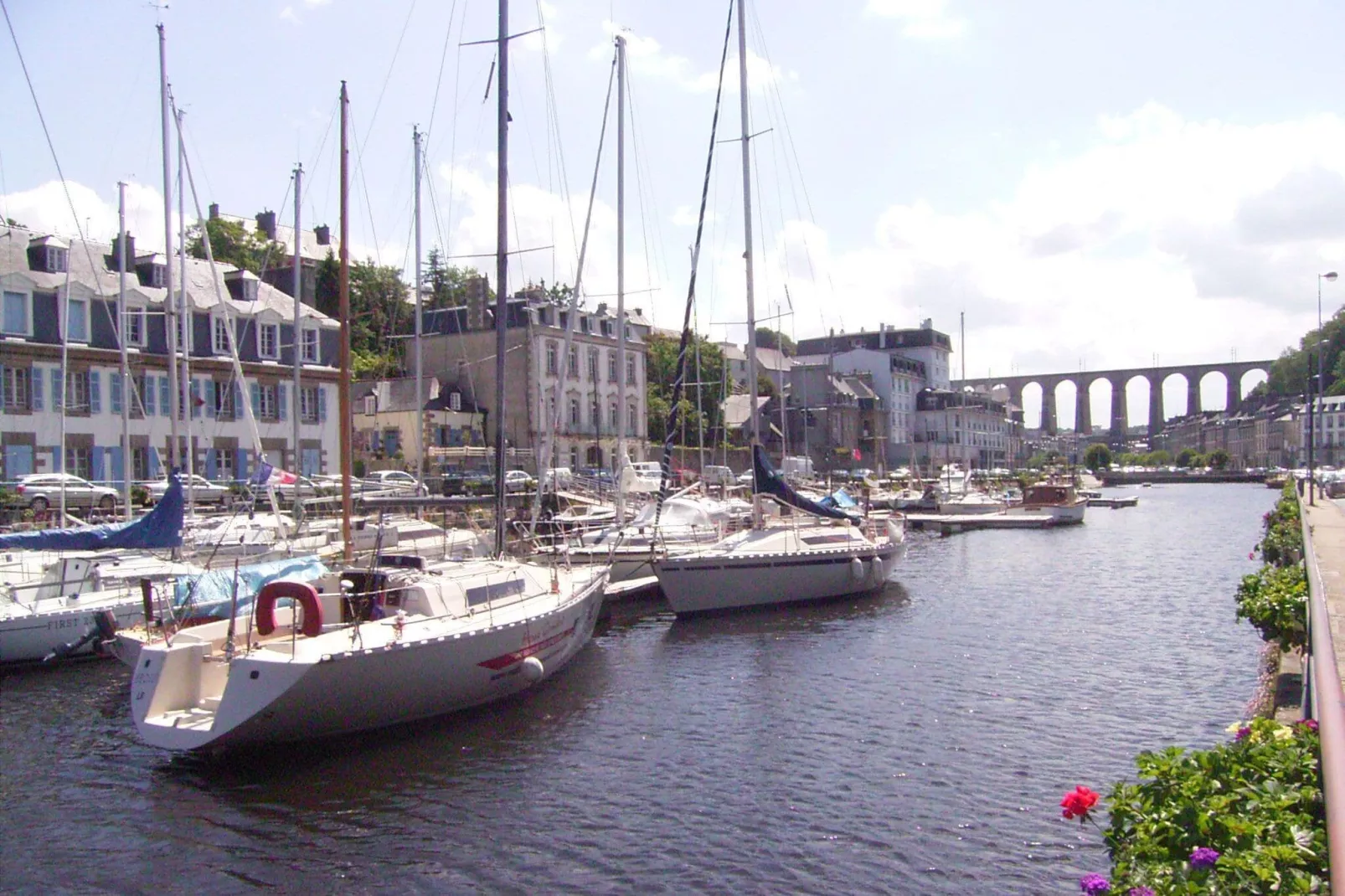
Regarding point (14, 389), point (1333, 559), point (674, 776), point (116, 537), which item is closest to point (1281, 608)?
point (674, 776)

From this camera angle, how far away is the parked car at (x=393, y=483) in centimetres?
4688

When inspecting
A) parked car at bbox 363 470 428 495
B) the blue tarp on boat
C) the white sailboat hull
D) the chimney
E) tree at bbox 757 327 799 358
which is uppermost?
the chimney

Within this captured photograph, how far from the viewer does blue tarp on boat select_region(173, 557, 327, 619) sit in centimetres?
2211

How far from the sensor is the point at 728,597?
31.5 meters

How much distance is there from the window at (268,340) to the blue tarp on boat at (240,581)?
35.5 m

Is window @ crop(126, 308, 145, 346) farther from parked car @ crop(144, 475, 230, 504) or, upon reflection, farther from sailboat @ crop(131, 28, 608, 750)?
sailboat @ crop(131, 28, 608, 750)

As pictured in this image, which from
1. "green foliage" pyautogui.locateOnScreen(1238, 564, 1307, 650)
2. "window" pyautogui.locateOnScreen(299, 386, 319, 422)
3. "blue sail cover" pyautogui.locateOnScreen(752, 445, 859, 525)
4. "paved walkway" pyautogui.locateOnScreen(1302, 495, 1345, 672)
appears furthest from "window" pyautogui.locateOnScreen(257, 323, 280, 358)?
"green foliage" pyautogui.locateOnScreen(1238, 564, 1307, 650)

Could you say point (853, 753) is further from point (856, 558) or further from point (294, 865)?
point (856, 558)

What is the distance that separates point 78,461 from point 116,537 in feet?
91.6

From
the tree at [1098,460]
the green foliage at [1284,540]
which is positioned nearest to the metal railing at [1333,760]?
the green foliage at [1284,540]

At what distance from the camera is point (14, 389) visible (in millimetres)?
48031

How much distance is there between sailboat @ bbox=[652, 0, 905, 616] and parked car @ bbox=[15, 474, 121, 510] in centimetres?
2352

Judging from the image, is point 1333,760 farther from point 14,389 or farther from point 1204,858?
point 14,389

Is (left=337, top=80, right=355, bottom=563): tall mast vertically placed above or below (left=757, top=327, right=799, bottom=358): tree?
below
